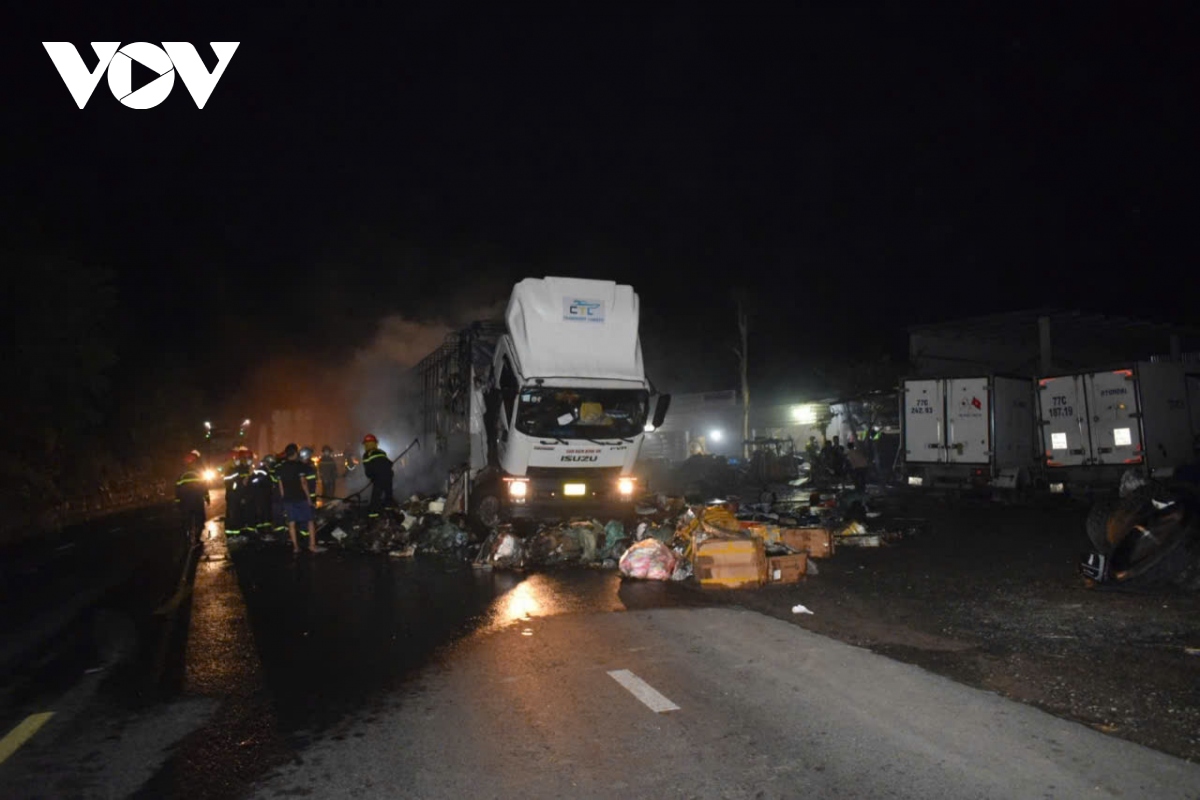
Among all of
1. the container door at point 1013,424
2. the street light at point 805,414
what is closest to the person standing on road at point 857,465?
the container door at point 1013,424

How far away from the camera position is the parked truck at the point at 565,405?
37.2 feet

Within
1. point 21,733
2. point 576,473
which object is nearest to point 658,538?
point 576,473

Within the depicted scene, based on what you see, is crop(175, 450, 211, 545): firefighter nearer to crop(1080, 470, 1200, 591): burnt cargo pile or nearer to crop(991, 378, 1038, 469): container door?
crop(1080, 470, 1200, 591): burnt cargo pile

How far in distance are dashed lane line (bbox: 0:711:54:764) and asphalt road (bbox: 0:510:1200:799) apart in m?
0.04

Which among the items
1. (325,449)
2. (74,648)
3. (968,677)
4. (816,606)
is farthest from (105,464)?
(968,677)

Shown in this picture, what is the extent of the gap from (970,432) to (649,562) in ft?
36.1

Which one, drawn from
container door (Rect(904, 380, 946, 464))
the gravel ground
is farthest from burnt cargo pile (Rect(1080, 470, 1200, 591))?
container door (Rect(904, 380, 946, 464))

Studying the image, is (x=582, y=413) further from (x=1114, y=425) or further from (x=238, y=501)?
(x=1114, y=425)

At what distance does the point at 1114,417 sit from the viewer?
14719 millimetres

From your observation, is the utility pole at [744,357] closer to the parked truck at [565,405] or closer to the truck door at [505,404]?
the parked truck at [565,405]

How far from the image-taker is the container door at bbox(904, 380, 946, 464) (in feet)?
56.3

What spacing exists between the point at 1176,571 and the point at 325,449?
15456 mm

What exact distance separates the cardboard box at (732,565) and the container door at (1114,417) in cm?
1043

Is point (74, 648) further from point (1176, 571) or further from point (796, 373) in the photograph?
point (796, 373)
